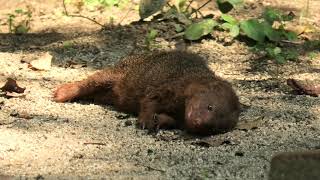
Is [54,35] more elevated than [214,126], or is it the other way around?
[214,126]

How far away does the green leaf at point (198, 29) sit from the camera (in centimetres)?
594

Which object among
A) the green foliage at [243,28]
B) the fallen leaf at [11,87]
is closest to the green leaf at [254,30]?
the green foliage at [243,28]

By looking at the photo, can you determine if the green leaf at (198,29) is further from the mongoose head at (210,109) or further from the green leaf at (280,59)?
the mongoose head at (210,109)

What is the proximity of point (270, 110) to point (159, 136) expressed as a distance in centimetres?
93

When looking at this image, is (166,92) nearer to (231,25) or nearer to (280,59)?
(280,59)

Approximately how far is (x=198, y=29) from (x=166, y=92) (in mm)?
1747

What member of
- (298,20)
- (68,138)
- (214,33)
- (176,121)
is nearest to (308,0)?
Answer: (298,20)

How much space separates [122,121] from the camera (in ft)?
14.1

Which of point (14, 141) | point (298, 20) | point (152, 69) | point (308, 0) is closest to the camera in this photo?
point (14, 141)

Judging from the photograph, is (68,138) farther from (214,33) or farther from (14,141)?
(214,33)

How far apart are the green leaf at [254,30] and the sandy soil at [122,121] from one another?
0.53 ft

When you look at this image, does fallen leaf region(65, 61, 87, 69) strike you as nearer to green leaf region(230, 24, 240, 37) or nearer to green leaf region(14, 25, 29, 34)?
green leaf region(14, 25, 29, 34)

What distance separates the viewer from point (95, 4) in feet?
22.9

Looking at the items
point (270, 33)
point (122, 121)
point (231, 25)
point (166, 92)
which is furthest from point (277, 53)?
point (122, 121)
